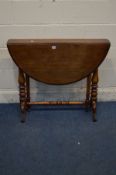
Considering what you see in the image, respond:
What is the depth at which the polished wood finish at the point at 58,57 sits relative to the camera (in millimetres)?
2373

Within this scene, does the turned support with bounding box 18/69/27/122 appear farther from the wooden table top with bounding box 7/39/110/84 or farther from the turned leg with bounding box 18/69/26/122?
the wooden table top with bounding box 7/39/110/84

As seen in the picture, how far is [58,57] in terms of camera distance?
7.91ft

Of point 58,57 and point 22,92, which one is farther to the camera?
point 22,92

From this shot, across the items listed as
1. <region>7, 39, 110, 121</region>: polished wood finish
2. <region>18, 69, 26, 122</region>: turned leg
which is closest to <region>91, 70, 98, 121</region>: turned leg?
<region>7, 39, 110, 121</region>: polished wood finish

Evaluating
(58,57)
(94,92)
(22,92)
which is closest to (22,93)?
(22,92)

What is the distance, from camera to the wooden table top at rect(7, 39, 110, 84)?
237cm

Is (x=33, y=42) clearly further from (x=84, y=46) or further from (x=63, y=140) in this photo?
(x=63, y=140)
